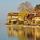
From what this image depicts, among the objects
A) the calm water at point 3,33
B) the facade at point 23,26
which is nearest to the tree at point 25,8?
the facade at point 23,26

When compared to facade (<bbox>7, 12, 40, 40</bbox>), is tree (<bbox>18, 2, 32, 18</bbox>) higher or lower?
higher

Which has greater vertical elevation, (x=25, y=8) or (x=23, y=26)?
(x=25, y=8)

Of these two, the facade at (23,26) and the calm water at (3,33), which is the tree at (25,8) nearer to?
the facade at (23,26)

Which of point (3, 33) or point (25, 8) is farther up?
point (25, 8)

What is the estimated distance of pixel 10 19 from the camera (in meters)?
1.16

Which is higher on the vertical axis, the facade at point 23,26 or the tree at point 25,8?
the tree at point 25,8

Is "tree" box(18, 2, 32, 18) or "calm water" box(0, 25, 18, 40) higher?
"tree" box(18, 2, 32, 18)

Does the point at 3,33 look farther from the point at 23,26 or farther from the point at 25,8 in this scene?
the point at 25,8

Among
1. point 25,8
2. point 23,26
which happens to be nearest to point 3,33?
point 23,26

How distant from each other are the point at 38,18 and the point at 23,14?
6.5 inches

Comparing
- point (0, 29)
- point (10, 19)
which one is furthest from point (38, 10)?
point (0, 29)

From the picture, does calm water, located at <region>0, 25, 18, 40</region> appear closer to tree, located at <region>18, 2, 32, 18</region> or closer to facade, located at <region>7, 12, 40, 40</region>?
facade, located at <region>7, 12, 40, 40</region>

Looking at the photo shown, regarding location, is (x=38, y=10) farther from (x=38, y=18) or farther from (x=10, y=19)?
(x=10, y=19)

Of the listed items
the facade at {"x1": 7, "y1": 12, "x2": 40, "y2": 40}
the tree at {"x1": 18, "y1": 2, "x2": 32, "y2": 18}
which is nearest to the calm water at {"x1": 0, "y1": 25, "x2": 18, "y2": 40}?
the facade at {"x1": 7, "y1": 12, "x2": 40, "y2": 40}
